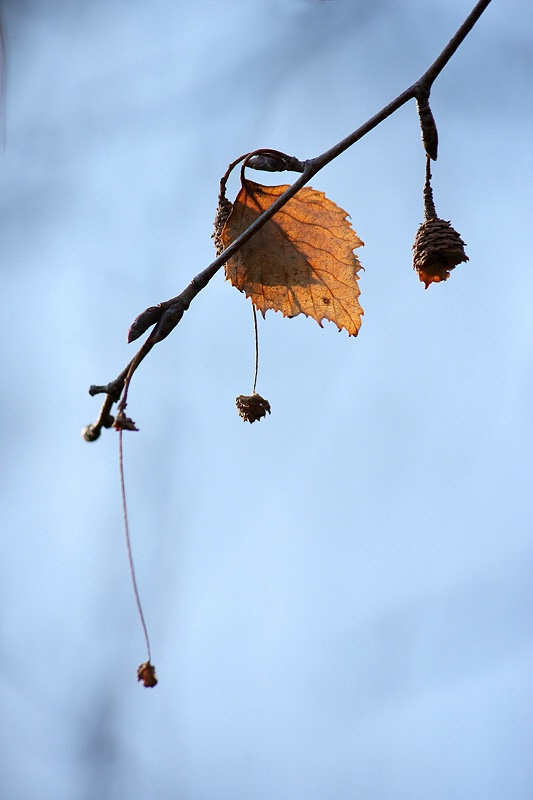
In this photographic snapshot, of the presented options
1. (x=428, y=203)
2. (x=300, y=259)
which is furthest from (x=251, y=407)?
(x=428, y=203)

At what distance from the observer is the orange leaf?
3.57ft

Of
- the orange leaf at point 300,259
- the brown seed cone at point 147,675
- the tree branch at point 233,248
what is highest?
the orange leaf at point 300,259

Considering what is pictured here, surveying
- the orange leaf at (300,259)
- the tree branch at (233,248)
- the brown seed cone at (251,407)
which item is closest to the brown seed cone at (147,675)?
the tree branch at (233,248)

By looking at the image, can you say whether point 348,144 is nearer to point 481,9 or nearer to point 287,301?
point 481,9

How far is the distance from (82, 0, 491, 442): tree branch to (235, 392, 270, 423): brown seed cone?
1.03 feet

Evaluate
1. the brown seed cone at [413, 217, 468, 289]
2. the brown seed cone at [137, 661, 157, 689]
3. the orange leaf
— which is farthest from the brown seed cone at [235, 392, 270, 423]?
the brown seed cone at [137, 661, 157, 689]

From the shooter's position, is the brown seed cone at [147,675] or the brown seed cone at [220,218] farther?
the brown seed cone at [220,218]

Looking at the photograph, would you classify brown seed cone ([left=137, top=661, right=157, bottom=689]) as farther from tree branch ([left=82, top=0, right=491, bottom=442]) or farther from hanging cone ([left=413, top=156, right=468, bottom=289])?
hanging cone ([left=413, top=156, right=468, bottom=289])

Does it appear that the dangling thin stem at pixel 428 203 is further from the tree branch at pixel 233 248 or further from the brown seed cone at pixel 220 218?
the brown seed cone at pixel 220 218

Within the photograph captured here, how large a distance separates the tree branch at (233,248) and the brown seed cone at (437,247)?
0.39ft

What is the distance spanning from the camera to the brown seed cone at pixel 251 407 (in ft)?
3.47

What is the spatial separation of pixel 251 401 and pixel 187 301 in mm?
341

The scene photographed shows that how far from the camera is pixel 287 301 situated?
1108mm

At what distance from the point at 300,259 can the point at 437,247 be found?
0.21 metres
